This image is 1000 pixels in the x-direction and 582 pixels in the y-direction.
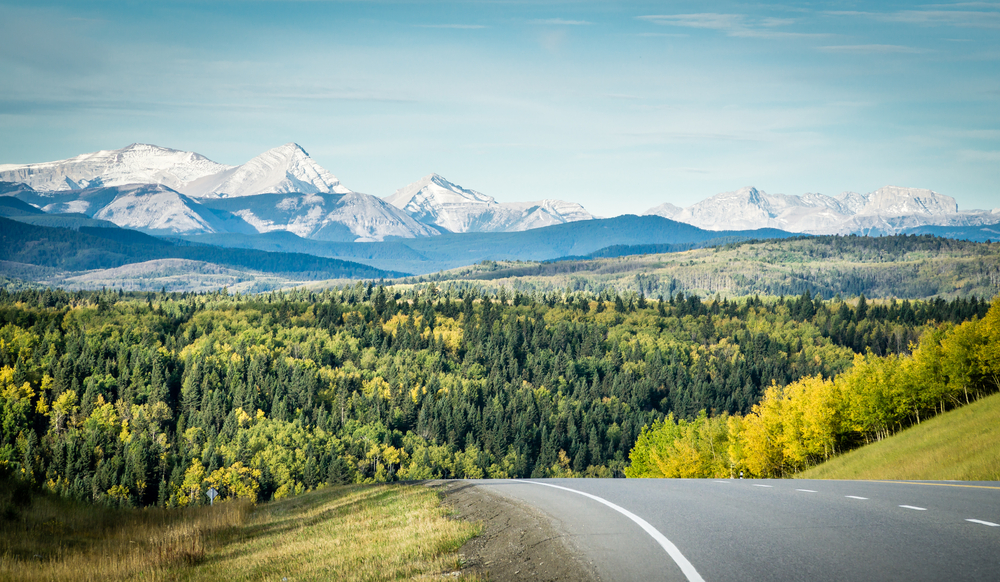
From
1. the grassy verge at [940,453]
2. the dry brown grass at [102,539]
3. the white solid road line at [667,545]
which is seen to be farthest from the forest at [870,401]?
the white solid road line at [667,545]

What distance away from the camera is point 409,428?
648 feet

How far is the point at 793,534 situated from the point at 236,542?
16029mm

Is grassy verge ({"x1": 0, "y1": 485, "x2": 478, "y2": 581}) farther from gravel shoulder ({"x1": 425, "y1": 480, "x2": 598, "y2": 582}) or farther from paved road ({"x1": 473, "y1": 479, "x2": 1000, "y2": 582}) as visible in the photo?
paved road ({"x1": 473, "y1": 479, "x2": 1000, "y2": 582})

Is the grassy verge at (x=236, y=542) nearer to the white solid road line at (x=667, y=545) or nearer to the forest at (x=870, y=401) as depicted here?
the white solid road line at (x=667, y=545)

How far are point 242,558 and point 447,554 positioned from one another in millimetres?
6495

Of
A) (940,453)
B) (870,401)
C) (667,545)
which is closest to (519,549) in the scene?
(667,545)

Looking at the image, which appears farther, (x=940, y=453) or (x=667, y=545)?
(x=940, y=453)

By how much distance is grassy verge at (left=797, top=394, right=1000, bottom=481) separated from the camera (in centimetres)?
3550

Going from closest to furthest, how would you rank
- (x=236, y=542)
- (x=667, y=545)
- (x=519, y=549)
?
(x=667, y=545) < (x=519, y=549) < (x=236, y=542)

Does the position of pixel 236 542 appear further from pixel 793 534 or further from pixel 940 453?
pixel 940 453

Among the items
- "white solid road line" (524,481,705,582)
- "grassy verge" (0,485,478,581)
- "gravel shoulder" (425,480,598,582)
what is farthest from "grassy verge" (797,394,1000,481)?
"grassy verge" (0,485,478,581)

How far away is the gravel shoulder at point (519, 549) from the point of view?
1286 centimetres

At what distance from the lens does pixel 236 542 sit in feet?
76.4

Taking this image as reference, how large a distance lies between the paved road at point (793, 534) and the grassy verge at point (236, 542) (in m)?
3.30
